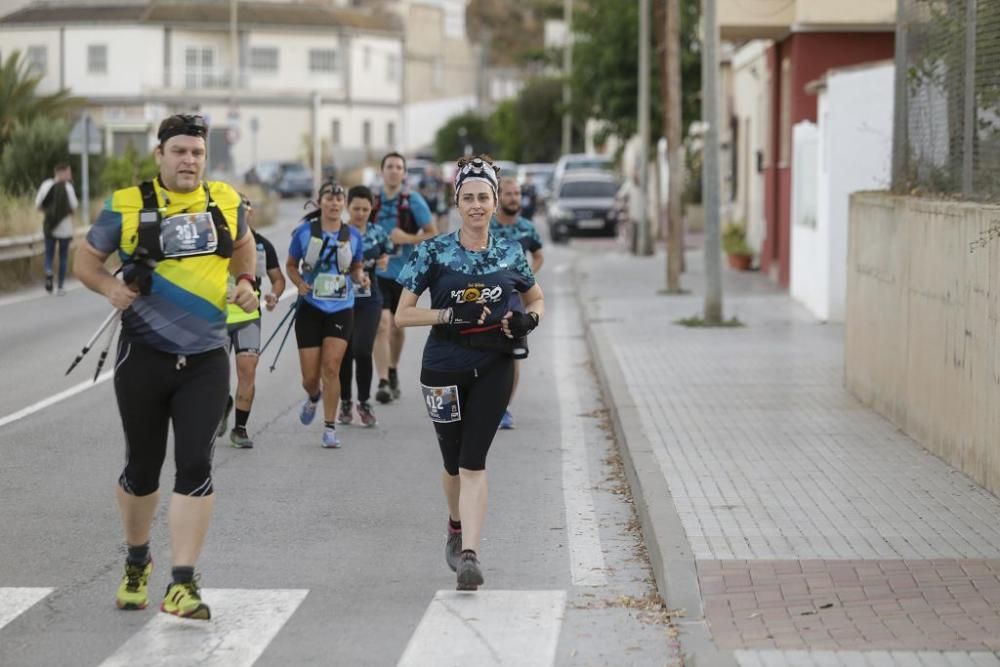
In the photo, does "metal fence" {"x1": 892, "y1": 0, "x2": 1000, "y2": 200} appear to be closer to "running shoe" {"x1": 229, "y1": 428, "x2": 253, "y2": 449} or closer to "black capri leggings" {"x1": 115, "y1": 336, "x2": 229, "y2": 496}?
"running shoe" {"x1": 229, "y1": 428, "x2": 253, "y2": 449}

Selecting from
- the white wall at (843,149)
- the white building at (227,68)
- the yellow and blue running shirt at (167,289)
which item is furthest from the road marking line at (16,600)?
the white building at (227,68)

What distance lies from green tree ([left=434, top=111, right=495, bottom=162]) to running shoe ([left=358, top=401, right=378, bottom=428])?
85.1 m

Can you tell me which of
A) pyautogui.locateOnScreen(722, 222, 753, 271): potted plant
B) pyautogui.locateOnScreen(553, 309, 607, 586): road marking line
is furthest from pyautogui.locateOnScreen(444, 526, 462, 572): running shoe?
pyautogui.locateOnScreen(722, 222, 753, 271): potted plant

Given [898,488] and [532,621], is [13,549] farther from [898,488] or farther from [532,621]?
[898,488]

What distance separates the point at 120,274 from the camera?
7383 millimetres

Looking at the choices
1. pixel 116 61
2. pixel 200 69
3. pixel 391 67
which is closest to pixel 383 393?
pixel 116 61

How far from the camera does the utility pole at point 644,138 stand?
3403 cm

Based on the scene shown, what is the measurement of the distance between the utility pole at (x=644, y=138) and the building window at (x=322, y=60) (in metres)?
54.4

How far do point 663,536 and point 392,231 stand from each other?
21.0 feet

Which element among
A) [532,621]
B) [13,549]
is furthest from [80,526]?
[532,621]

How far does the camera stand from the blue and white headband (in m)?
7.75

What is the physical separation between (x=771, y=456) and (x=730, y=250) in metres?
21.1

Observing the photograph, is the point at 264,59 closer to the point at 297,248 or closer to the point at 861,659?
the point at 297,248

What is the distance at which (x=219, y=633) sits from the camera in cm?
689
